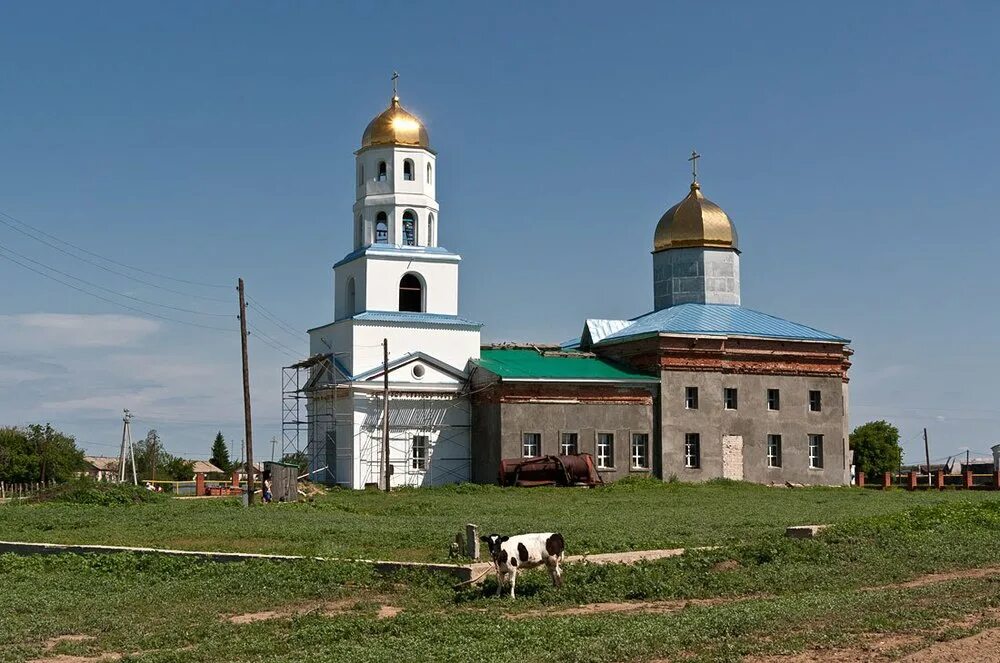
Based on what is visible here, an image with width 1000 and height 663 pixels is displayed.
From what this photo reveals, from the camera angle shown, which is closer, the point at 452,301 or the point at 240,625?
the point at 240,625

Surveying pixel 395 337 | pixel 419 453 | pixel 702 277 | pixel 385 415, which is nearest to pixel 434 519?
pixel 385 415

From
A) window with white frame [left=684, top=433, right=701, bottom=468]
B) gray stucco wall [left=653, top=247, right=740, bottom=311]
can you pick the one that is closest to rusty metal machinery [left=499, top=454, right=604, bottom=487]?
window with white frame [left=684, top=433, right=701, bottom=468]

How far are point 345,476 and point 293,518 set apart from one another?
1720 centimetres

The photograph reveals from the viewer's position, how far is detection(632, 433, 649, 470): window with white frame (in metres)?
48.5

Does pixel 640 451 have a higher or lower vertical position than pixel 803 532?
higher

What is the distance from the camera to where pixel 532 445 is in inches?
1859

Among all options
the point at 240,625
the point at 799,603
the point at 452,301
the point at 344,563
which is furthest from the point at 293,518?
the point at 452,301

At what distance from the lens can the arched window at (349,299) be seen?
50.5 m

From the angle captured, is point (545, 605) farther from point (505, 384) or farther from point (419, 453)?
point (419, 453)

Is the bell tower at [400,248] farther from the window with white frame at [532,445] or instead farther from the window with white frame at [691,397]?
the window with white frame at [691,397]

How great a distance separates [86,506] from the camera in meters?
36.0

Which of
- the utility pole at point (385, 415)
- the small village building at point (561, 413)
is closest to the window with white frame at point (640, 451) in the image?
the small village building at point (561, 413)

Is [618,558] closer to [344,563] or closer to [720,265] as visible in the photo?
[344,563]

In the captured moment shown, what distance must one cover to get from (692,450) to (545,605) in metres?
33.8
